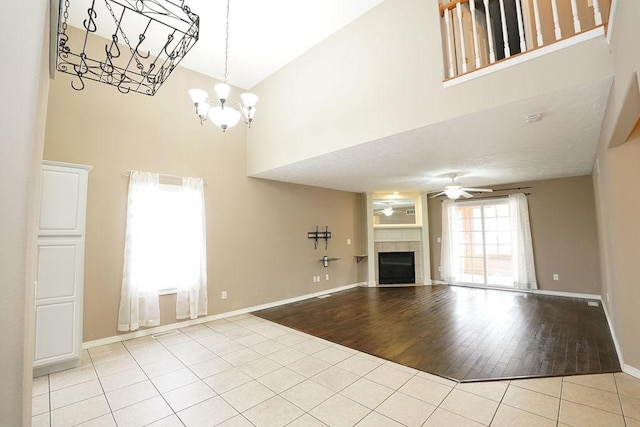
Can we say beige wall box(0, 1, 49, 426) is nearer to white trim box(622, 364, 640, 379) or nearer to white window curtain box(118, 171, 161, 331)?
white window curtain box(118, 171, 161, 331)

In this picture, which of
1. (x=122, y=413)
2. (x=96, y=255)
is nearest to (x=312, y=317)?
(x=122, y=413)

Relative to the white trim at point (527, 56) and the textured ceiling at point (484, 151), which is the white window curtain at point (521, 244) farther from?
the white trim at point (527, 56)

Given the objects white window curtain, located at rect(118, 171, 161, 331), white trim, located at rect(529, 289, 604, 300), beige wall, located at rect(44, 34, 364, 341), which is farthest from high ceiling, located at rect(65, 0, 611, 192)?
white trim, located at rect(529, 289, 604, 300)

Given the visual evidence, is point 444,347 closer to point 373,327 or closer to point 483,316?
point 373,327

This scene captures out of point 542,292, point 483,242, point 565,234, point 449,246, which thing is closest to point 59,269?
point 449,246

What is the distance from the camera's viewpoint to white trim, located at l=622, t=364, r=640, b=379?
104 inches

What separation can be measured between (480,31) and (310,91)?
7.68 feet

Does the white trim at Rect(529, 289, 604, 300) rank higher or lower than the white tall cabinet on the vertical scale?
lower

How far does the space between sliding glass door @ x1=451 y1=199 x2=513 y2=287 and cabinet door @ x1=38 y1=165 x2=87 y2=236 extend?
7361mm

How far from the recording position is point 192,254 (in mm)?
4398

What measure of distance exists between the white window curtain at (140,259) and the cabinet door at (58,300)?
74 centimetres

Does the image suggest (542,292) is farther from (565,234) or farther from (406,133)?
(406,133)

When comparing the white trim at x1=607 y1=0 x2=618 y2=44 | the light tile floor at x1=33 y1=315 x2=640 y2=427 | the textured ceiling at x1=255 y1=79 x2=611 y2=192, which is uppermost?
the white trim at x1=607 y1=0 x2=618 y2=44

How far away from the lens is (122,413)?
230cm
